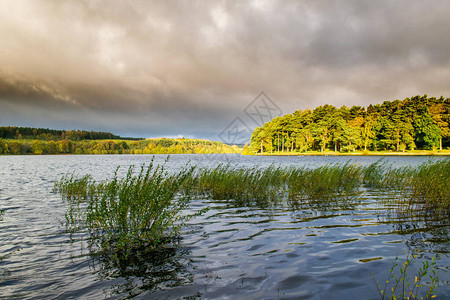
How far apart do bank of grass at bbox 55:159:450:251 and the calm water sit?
0.68 meters

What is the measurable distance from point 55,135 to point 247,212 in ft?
745

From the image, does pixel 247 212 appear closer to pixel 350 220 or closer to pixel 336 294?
pixel 350 220

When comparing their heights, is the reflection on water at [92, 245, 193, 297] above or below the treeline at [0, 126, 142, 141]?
below

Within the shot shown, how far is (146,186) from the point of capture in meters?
7.43

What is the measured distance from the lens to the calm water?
448 centimetres

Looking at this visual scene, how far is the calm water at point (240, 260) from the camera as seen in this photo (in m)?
4.48

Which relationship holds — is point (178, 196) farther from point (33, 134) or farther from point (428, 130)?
point (33, 134)

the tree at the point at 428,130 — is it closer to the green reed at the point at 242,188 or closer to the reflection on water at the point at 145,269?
the green reed at the point at 242,188

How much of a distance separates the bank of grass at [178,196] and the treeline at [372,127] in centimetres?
7112

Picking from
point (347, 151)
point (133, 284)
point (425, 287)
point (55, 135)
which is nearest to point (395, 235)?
point (425, 287)

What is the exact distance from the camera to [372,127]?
85000 millimetres

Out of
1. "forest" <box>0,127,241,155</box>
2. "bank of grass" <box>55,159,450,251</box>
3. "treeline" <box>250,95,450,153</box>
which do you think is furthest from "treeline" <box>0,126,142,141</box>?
"bank of grass" <box>55,159,450,251</box>

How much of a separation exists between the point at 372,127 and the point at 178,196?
291ft

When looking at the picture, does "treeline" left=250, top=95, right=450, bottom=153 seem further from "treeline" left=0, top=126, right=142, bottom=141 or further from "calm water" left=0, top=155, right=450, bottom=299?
"treeline" left=0, top=126, right=142, bottom=141
